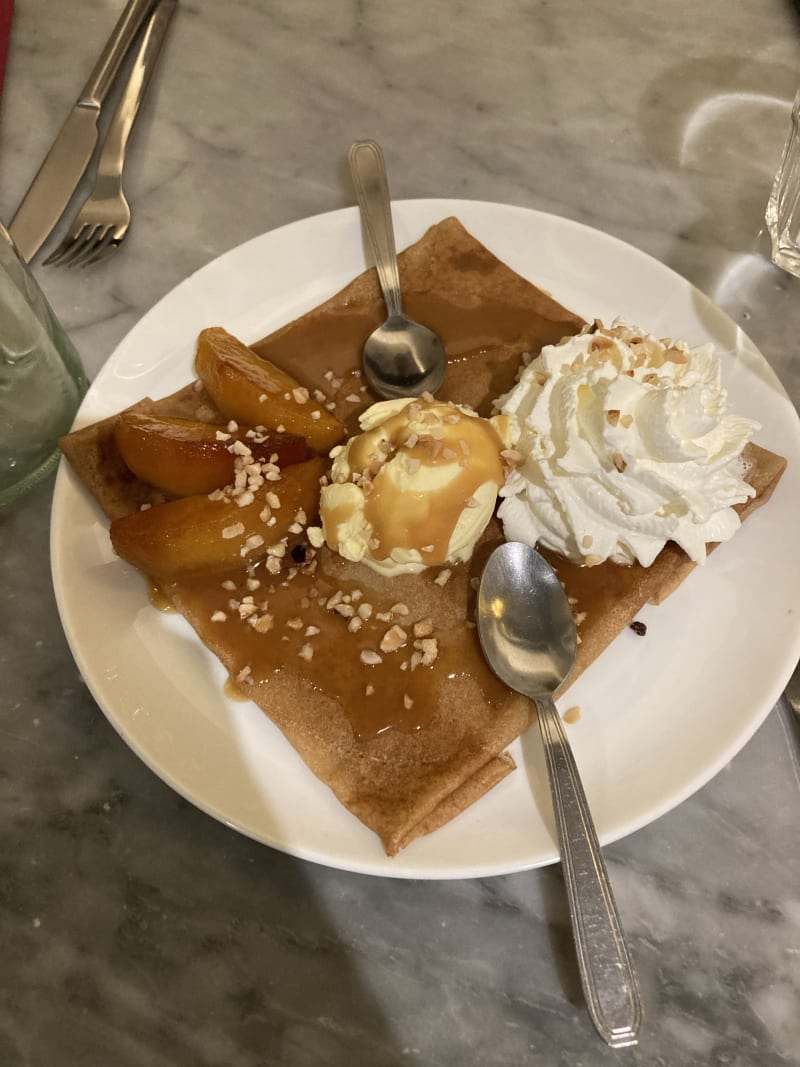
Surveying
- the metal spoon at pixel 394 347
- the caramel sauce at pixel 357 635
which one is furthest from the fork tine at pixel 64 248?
the caramel sauce at pixel 357 635

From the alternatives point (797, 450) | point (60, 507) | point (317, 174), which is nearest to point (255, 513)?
point (60, 507)

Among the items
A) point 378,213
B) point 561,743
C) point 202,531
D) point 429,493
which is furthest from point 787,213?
point 202,531

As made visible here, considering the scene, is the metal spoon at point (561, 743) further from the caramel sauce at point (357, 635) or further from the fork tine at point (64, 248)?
the fork tine at point (64, 248)

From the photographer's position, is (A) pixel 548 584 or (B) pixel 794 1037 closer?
(B) pixel 794 1037

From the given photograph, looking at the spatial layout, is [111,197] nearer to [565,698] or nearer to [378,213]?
[378,213]

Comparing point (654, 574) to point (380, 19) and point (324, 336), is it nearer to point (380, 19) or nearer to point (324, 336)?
point (324, 336)

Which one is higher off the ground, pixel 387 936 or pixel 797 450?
pixel 797 450
